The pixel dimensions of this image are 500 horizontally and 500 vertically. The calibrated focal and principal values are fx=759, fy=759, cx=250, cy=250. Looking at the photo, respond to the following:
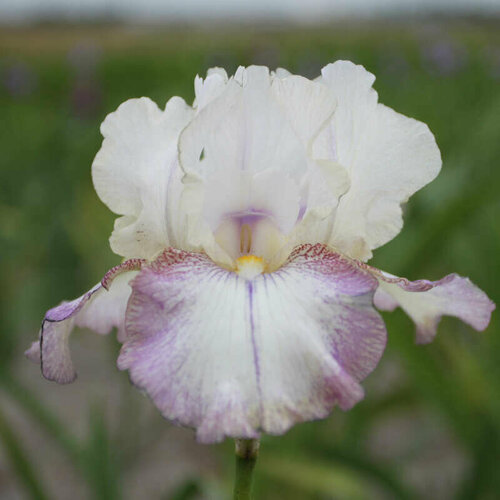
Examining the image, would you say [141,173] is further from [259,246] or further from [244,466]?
[244,466]

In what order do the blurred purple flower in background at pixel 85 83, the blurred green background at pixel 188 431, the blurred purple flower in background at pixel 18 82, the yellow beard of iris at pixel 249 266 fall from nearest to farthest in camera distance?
the yellow beard of iris at pixel 249 266
the blurred green background at pixel 188 431
the blurred purple flower in background at pixel 85 83
the blurred purple flower in background at pixel 18 82

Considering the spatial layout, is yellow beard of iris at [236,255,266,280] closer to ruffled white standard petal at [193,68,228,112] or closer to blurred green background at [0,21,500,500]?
ruffled white standard petal at [193,68,228,112]

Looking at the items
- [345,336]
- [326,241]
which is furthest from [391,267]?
[345,336]

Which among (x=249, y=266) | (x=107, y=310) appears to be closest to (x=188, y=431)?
(x=107, y=310)

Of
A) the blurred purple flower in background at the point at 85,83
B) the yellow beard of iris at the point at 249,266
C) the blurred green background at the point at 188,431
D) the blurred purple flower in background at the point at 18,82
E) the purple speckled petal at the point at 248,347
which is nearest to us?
the purple speckled petal at the point at 248,347

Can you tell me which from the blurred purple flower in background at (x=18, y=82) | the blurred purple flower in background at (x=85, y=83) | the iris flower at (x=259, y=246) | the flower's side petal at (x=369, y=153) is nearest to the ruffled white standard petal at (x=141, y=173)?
the iris flower at (x=259, y=246)

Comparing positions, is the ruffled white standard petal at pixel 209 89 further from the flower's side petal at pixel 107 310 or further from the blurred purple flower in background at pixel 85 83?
the blurred purple flower in background at pixel 85 83

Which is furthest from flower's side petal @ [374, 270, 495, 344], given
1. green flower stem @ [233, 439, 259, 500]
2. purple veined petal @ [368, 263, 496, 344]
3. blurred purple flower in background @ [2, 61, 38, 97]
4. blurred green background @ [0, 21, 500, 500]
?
blurred purple flower in background @ [2, 61, 38, 97]
